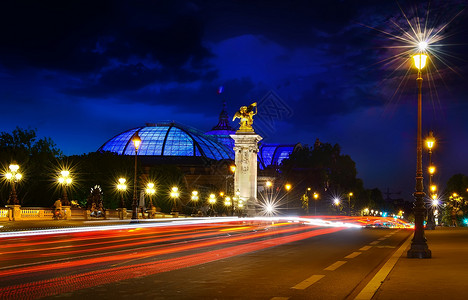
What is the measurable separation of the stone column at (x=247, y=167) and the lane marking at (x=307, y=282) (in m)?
65.6

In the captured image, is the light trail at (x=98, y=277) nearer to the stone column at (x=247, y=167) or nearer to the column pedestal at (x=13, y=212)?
the column pedestal at (x=13, y=212)

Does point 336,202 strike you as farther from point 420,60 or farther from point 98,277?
point 98,277

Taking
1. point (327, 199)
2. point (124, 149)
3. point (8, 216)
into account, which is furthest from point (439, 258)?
point (124, 149)

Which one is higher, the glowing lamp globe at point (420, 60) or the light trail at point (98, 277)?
the glowing lamp globe at point (420, 60)

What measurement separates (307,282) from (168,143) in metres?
140

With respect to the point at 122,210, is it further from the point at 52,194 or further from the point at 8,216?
the point at 52,194

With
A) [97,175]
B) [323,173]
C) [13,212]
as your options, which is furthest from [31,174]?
Result: [323,173]

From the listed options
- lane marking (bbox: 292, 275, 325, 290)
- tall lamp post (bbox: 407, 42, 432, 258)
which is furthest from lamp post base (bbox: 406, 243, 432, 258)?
lane marking (bbox: 292, 275, 325, 290)

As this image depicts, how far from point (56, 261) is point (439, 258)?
11.1m

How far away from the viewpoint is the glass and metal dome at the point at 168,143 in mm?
148500

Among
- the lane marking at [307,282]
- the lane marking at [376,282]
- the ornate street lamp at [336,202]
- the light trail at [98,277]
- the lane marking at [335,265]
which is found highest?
the ornate street lamp at [336,202]

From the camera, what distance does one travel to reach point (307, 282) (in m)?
12.3

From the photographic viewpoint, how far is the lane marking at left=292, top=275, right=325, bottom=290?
1152 centimetres

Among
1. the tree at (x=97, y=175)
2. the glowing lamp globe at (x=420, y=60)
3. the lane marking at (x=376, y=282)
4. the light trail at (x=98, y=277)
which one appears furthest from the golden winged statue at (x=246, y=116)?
the lane marking at (x=376, y=282)
